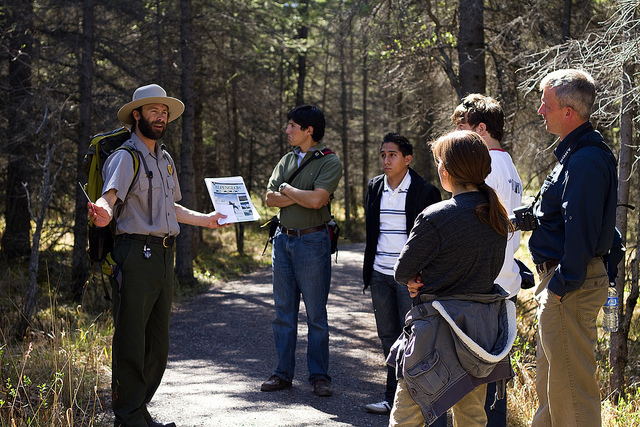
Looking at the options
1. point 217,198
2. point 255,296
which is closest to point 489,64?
point 255,296

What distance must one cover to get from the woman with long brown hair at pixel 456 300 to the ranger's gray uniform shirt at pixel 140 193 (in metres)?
1.96

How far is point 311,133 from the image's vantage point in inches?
213

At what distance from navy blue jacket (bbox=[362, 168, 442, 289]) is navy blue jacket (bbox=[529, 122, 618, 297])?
3.96 feet

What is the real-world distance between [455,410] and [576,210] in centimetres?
129

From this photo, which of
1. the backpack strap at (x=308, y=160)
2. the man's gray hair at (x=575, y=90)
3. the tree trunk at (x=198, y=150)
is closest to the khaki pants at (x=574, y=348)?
the man's gray hair at (x=575, y=90)

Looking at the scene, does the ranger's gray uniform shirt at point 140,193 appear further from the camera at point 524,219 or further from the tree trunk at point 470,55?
the tree trunk at point 470,55

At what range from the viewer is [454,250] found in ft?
9.93

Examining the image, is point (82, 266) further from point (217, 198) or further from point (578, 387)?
point (578, 387)

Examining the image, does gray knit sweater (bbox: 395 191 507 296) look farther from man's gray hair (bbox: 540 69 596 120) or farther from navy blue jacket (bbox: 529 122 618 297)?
man's gray hair (bbox: 540 69 596 120)

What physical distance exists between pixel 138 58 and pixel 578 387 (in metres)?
12.2

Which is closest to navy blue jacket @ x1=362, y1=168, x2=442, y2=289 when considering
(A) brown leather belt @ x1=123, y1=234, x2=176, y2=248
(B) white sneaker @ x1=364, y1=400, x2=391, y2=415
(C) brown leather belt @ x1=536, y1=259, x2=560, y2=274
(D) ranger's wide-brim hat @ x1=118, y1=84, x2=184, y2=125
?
(B) white sneaker @ x1=364, y1=400, x2=391, y2=415

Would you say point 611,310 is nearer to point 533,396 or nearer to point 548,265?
point 548,265

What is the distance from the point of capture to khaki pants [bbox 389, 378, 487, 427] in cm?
303

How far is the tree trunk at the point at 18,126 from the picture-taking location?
34.4ft
